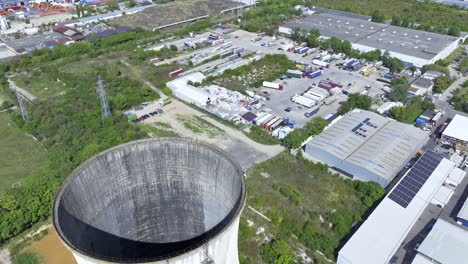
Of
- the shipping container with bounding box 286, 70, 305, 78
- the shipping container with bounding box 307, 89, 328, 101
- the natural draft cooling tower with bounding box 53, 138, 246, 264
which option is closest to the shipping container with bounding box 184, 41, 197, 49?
the shipping container with bounding box 286, 70, 305, 78

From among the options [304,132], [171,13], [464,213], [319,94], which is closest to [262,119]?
[304,132]

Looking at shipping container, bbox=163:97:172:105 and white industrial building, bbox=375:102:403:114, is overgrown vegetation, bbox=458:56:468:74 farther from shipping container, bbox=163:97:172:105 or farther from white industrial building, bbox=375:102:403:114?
shipping container, bbox=163:97:172:105

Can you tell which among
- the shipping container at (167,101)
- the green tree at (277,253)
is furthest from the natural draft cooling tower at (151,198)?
the shipping container at (167,101)

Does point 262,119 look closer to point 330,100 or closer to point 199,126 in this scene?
point 199,126

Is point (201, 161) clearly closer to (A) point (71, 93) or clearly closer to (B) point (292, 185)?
(B) point (292, 185)

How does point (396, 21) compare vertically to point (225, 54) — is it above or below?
above

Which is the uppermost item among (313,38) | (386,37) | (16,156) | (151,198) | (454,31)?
(151,198)

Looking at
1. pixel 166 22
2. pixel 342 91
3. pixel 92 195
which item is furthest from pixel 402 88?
pixel 166 22
